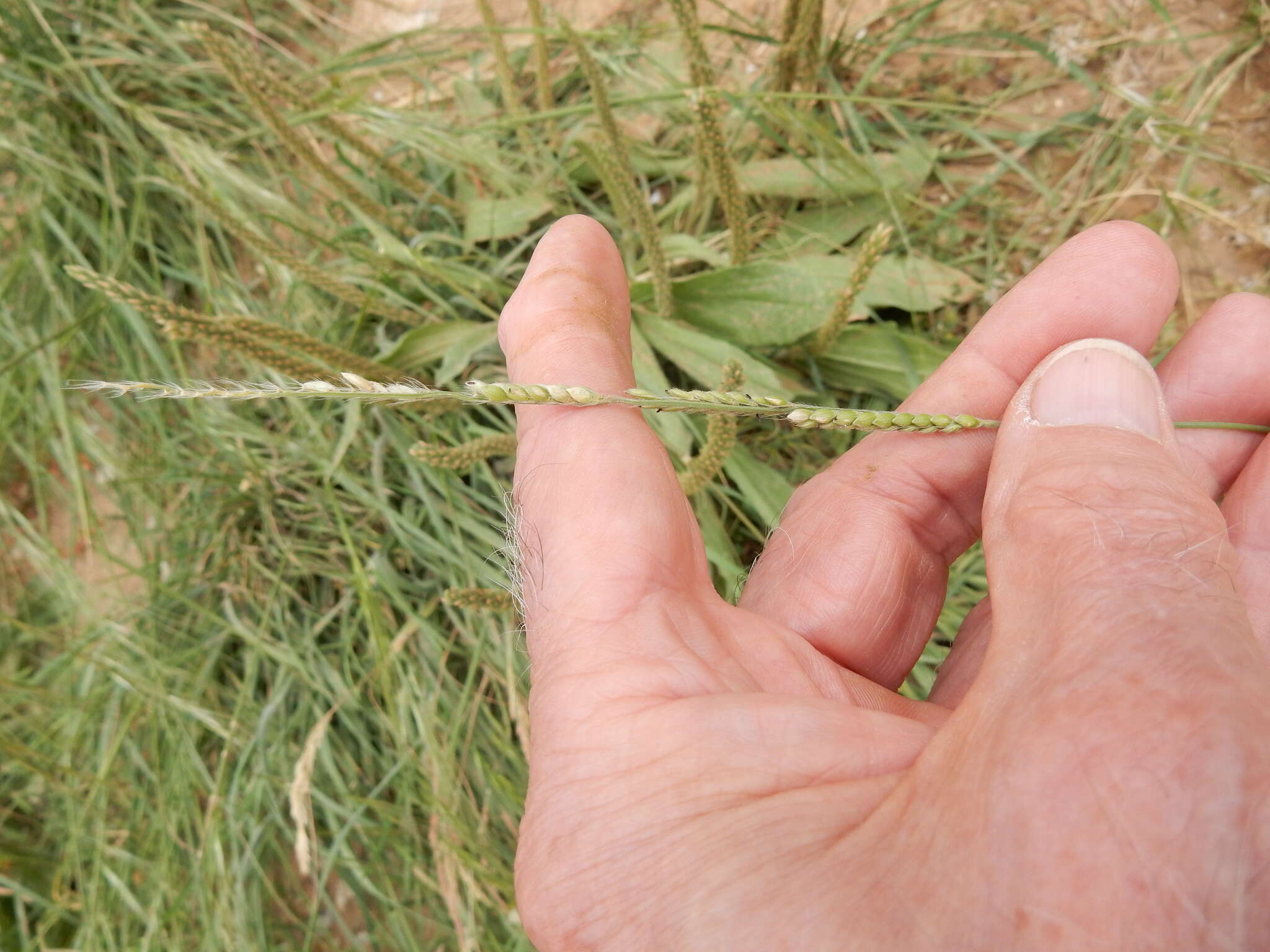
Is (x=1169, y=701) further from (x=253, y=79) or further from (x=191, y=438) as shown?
(x=191, y=438)

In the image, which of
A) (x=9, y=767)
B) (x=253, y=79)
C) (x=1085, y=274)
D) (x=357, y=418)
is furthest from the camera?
(x=9, y=767)

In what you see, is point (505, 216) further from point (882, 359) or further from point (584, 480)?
point (584, 480)

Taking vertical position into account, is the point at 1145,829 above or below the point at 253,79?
below

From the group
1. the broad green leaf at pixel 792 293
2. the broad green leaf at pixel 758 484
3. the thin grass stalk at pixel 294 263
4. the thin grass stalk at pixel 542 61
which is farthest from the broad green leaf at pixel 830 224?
the thin grass stalk at pixel 294 263

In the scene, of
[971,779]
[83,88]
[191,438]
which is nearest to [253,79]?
[191,438]

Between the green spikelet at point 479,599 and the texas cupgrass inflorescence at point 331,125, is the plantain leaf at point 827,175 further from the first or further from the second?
the green spikelet at point 479,599

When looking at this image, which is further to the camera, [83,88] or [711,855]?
[83,88]

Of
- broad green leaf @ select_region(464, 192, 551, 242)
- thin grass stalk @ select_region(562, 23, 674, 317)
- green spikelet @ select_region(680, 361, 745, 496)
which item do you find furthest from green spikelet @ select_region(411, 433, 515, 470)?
broad green leaf @ select_region(464, 192, 551, 242)
